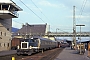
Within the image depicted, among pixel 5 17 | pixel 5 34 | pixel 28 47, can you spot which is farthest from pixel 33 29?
pixel 28 47

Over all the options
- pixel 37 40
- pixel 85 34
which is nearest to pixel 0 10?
pixel 37 40

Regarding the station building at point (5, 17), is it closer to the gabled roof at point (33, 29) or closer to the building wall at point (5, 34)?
the building wall at point (5, 34)

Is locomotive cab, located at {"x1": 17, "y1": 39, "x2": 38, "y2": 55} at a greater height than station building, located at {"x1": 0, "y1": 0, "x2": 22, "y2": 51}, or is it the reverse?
station building, located at {"x1": 0, "y1": 0, "x2": 22, "y2": 51}

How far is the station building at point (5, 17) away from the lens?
184ft

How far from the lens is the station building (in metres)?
56.0

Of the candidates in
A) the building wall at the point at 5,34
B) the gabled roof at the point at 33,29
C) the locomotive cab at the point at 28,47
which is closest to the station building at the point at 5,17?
the building wall at the point at 5,34

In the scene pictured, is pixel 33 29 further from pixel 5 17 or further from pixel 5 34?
pixel 5 17

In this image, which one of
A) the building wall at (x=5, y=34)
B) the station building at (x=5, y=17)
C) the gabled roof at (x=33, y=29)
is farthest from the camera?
the gabled roof at (x=33, y=29)

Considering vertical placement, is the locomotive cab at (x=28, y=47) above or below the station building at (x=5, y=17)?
below

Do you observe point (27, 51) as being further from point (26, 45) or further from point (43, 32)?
point (43, 32)

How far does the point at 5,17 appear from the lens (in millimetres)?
58531

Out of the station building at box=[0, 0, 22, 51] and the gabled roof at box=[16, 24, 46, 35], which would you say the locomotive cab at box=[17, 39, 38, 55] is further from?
the gabled roof at box=[16, 24, 46, 35]

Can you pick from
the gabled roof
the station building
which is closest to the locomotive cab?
the station building

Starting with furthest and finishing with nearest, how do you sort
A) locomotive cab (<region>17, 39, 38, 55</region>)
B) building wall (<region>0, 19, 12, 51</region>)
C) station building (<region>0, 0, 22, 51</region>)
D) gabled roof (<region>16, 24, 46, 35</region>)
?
gabled roof (<region>16, 24, 46, 35</region>) < building wall (<region>0, 19, 12, 51</region>) < station building (<region>0, 0, 22, 51</region>) < locomotive cab (<region>17, 39, 38, 55</region>)
